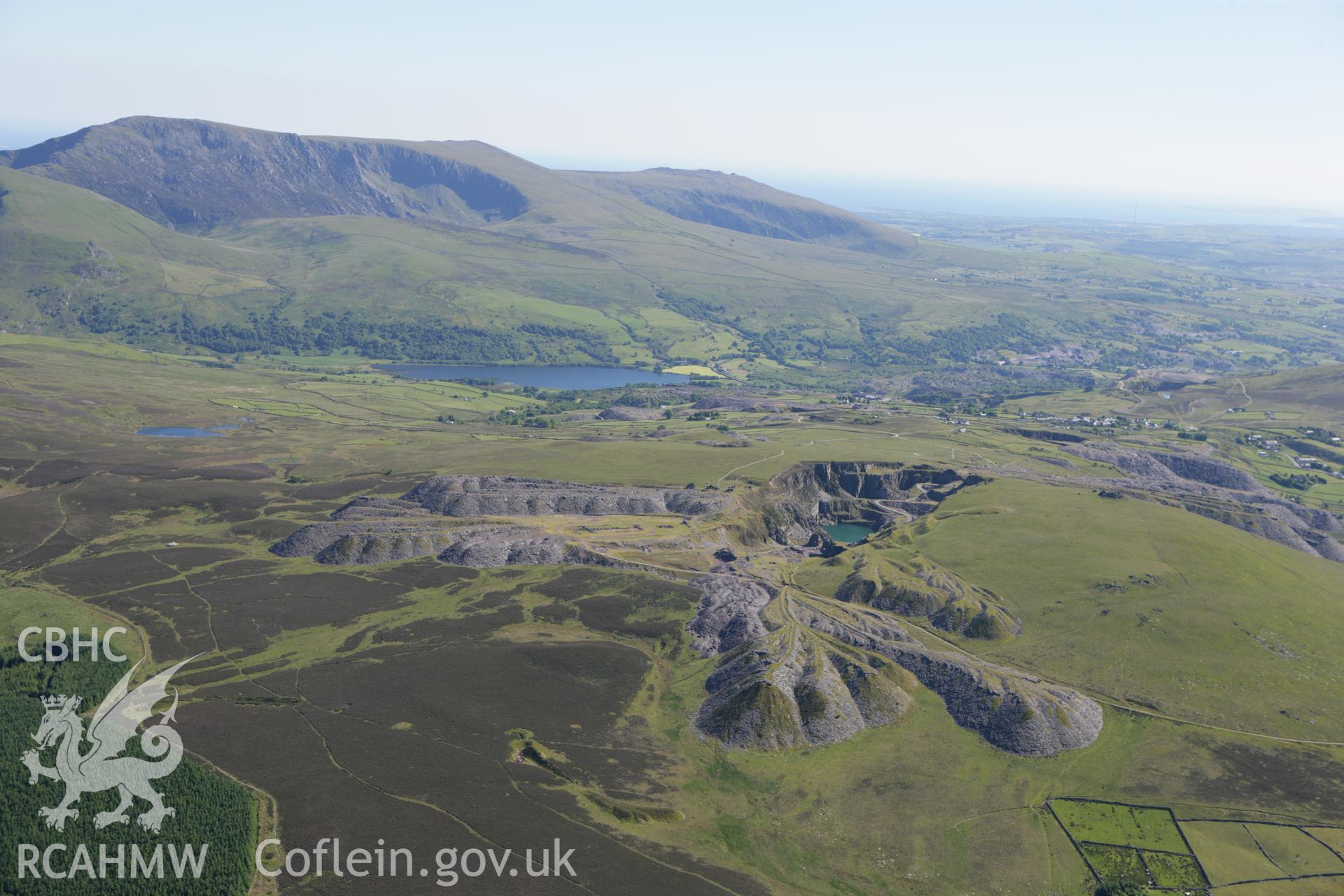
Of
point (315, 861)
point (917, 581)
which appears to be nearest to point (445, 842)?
point (315, 861)

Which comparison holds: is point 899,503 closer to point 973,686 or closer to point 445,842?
point 973,686

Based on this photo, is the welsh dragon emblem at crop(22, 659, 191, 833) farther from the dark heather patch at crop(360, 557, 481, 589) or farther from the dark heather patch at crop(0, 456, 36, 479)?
the dark heather patch at crop(0, 456, 36, 479)

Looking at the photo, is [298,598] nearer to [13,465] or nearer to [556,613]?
[556,613]

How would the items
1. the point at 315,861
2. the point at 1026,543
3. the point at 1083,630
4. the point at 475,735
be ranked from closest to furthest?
the point at 315,861 < the point at 475,735 < the point at 1083,630 < the point at 1026,543

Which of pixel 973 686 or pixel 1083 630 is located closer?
pixel 973 686

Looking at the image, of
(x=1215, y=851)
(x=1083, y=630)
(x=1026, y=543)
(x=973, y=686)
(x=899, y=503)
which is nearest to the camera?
(x=1215, y=851)

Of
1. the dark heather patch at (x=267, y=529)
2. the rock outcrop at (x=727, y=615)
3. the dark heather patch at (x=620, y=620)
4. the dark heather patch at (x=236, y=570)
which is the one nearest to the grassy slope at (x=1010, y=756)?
the dark heather patch at (x=267, y=529)

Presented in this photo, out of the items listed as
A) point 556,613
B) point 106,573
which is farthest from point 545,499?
point 106,573
